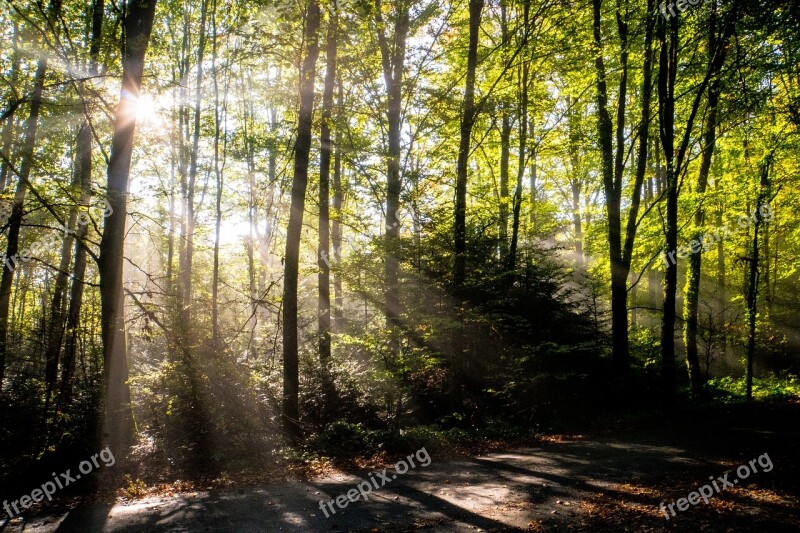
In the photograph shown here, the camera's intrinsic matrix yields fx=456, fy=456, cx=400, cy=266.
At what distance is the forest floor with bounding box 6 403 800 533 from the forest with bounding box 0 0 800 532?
61 millimetres

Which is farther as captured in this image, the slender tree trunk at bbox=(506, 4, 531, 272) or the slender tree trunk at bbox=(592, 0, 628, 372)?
the slender tree trunk at bbox=(506, 4, 531, 272)

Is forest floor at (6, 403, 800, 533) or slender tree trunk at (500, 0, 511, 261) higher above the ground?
slender tree trunk at (500, 0, 511, 261)

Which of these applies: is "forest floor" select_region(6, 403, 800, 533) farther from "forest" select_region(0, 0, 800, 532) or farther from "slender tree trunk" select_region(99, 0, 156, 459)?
"slender tree trunk" select_region(99, 0, 156, 459)

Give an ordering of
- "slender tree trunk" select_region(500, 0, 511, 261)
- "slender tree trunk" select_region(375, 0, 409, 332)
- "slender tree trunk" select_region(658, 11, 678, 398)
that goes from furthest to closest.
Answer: "slender tree trunk" select_region(500, 0, 511, 261) → "slender tree trunk" select_region(375, 0, 409, 332) → "slender tree trunk" select_region(658, 11, 678, 398)

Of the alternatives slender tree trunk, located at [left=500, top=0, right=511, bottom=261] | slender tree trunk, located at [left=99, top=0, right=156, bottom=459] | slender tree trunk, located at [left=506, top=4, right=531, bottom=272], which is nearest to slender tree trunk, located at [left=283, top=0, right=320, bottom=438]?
slender tree trunk, located at [left=99, top=0, right=156, bottom=459]

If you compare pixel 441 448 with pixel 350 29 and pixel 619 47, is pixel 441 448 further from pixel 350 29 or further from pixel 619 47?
pixel 619 47

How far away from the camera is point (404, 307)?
13312 millimetres

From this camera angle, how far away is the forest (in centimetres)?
738

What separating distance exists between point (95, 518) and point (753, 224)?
1873 cm

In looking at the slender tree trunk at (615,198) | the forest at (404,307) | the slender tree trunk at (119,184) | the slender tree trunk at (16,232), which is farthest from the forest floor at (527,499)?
the slender tree trunk at (16,232)

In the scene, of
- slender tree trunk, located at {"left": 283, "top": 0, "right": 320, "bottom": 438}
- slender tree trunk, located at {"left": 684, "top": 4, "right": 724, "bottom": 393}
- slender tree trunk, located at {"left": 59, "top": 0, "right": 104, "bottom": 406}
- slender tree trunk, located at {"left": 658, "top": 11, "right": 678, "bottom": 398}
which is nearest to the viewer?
slender tree trunk, located at {"left": 59, "top": 0, "right": 104, "bottom": 406}

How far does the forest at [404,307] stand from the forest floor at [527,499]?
0.06 meters

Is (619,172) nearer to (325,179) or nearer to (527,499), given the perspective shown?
(325,179)

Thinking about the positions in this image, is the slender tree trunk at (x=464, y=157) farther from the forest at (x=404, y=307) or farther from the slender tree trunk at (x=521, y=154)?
the slender tree trunk at (x=521, y=154)
